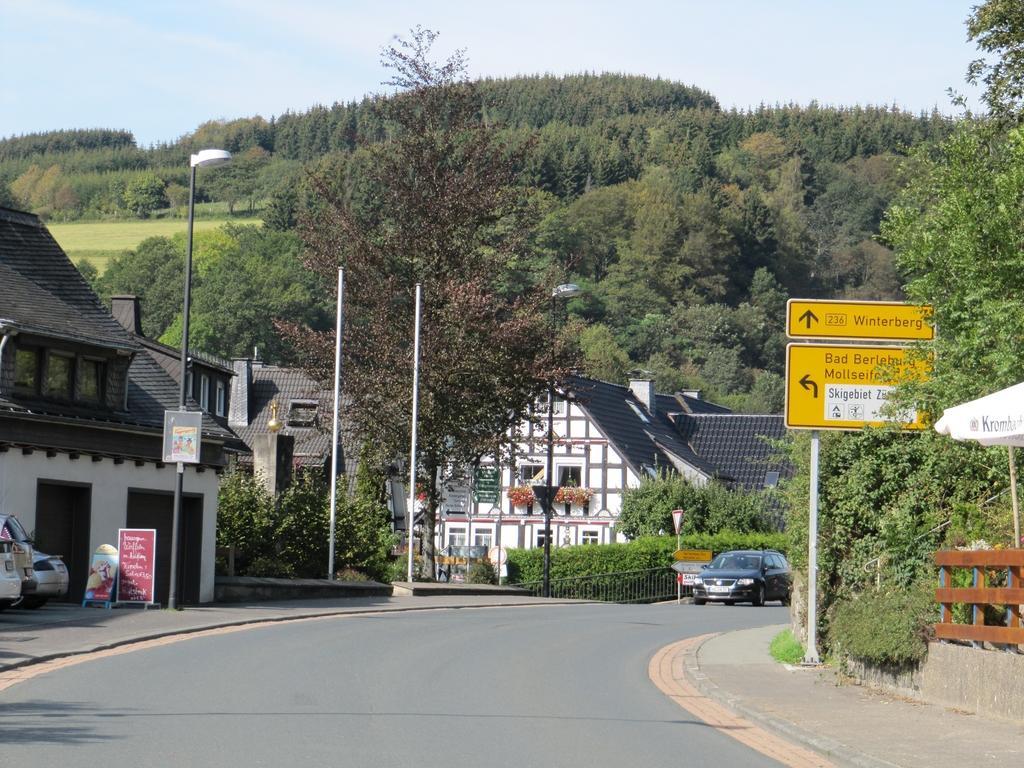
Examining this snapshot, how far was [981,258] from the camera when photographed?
1695cm

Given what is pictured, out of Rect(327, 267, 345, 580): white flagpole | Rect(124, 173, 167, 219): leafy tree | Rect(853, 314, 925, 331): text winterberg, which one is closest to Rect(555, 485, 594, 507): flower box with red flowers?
Rect(327, 267, 345, 580): white flagpole

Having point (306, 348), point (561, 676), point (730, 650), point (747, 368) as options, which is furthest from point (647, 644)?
point (747, 368)

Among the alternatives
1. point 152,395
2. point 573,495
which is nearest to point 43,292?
point 152,395

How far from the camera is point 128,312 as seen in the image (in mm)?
44625

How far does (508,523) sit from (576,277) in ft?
208

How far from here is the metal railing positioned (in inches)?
2099

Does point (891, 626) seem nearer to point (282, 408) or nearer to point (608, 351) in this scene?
point (282, 408)

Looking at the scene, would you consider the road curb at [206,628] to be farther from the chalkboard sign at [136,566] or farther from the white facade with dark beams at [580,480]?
the white facade with dark beams at [580,480]

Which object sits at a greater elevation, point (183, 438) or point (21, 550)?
point (183, 438)

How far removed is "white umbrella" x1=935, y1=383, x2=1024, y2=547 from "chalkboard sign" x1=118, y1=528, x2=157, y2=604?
50.8 ft

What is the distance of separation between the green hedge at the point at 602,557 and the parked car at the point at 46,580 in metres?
29.5

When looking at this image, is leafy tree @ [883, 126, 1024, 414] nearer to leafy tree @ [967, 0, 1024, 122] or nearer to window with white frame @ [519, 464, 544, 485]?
leafy tree @ [967, 0, 1024, 122]

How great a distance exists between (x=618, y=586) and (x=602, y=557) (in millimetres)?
1180

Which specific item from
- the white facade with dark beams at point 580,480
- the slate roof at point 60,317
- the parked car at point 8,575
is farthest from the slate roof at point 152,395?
the white facade with dark beams at point 580,480
